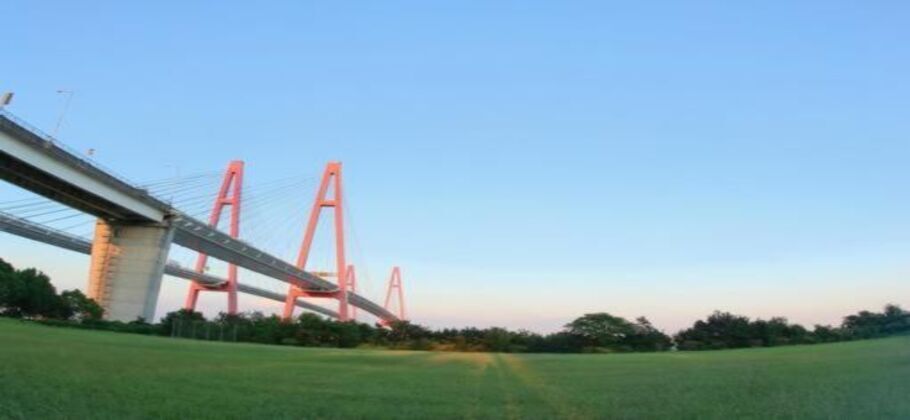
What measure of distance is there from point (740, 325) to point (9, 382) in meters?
38.6

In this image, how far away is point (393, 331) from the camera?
56938mm

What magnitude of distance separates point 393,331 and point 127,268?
20899 millimetres

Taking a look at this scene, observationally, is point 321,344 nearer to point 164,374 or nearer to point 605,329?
point 605,329

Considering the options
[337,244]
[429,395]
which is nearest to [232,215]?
[337,244]

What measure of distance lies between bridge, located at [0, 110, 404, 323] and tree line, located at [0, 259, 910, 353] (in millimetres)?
3916

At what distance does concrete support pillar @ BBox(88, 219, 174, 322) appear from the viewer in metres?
52.4

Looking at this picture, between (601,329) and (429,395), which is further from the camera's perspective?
(601,329)

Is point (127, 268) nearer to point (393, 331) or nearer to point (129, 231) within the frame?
point (129, 231)

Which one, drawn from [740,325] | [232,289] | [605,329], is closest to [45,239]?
[232,289]

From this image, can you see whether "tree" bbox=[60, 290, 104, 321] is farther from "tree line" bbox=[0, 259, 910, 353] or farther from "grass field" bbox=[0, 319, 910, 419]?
"grass field" bbox=[0, 319, 910, 419]

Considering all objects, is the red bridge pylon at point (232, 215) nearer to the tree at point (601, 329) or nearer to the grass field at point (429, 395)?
the tree at point (601, 329)

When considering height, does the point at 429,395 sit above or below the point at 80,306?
below

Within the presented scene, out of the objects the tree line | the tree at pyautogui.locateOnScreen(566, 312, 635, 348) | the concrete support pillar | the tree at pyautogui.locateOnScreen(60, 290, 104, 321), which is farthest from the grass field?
the concrete support pillar

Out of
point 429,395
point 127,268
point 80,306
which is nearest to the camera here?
point 429,395
